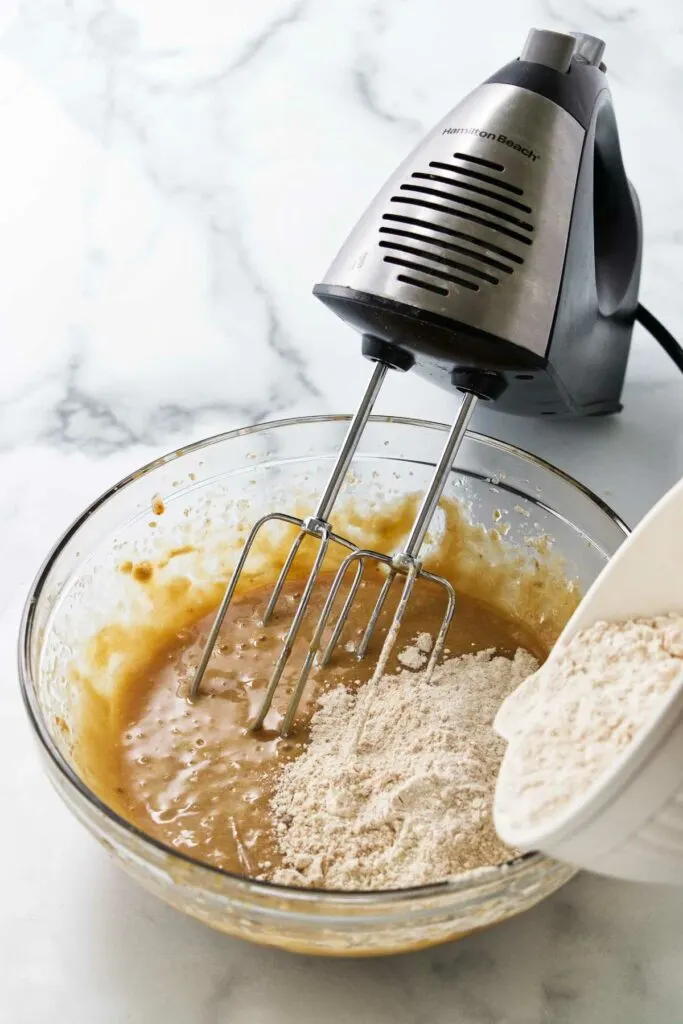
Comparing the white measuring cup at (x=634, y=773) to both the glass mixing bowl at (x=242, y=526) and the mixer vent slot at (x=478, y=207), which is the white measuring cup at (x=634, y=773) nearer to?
the glass mixing bowl at (x=242, y=526)

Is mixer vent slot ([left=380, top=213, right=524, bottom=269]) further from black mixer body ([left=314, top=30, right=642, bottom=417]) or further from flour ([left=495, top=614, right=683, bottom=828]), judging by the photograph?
flour ([left=495, top=614, right=683, bottom=828])

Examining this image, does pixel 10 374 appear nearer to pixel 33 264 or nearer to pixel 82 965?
pixel 33 264

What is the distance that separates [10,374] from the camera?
3.76 ft

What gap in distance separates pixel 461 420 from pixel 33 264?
2.16 ft

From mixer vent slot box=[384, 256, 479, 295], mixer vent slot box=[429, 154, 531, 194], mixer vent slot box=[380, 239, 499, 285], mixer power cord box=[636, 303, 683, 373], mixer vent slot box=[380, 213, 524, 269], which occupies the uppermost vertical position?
mixer power cord box=[636, 303, 683, 373]

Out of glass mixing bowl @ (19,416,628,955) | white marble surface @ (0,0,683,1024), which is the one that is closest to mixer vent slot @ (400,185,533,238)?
glass mixing bowl @ (19,416,628,955)

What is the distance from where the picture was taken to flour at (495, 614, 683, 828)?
0.58 m

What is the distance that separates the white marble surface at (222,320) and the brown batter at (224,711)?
50 mm

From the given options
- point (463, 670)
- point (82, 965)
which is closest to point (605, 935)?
point (463, 670)

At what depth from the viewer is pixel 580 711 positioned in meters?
0.62

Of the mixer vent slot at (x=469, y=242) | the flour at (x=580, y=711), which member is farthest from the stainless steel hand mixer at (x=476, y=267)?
the flour at (x=580, y=711)

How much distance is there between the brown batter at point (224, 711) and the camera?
77 centimetres

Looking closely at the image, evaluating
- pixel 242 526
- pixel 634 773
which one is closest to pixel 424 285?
pixel 242 526

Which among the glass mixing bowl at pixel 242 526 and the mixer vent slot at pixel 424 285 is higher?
the mixer vent slot at pixel 424 285
